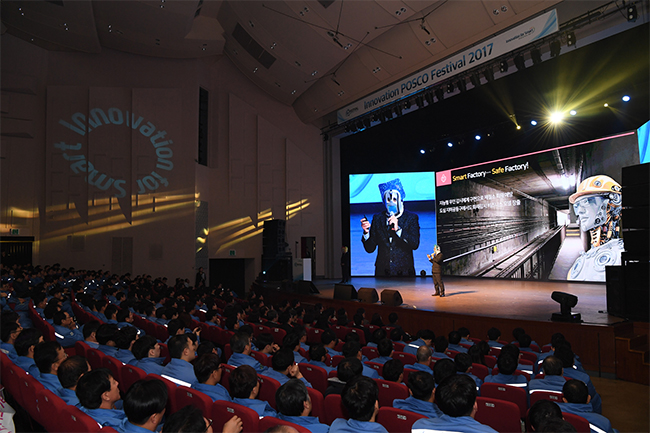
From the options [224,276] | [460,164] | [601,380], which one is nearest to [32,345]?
[601,380]

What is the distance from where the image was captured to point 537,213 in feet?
40.6

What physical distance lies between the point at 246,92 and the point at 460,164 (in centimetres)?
852

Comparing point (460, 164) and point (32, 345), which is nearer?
point (32, 345)

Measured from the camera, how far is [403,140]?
Answer: 51.0ft

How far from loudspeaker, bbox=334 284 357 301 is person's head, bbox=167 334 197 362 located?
650 cm

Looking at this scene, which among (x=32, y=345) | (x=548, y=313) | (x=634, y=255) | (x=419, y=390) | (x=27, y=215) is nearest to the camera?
(x=419, y=390)

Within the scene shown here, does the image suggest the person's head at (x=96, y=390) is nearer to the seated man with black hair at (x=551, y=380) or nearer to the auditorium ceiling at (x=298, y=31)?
the seated man with black hair at (x=551, y=380)

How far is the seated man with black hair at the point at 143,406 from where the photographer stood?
6.78ft

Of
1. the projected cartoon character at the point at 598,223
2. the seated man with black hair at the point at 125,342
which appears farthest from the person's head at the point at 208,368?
the projected cartoon character at the point at 598,223

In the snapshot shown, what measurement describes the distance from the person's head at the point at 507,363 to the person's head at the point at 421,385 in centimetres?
121

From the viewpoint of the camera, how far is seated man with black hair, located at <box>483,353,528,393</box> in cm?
345

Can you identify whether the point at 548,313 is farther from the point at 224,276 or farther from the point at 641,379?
the point at 224,276

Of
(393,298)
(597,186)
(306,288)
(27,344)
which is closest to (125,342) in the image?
(27,344)

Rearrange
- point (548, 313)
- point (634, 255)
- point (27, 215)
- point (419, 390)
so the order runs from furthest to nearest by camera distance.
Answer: point (27, 215) → point (548, 313) → point (634, 255) → point (419, 390)
